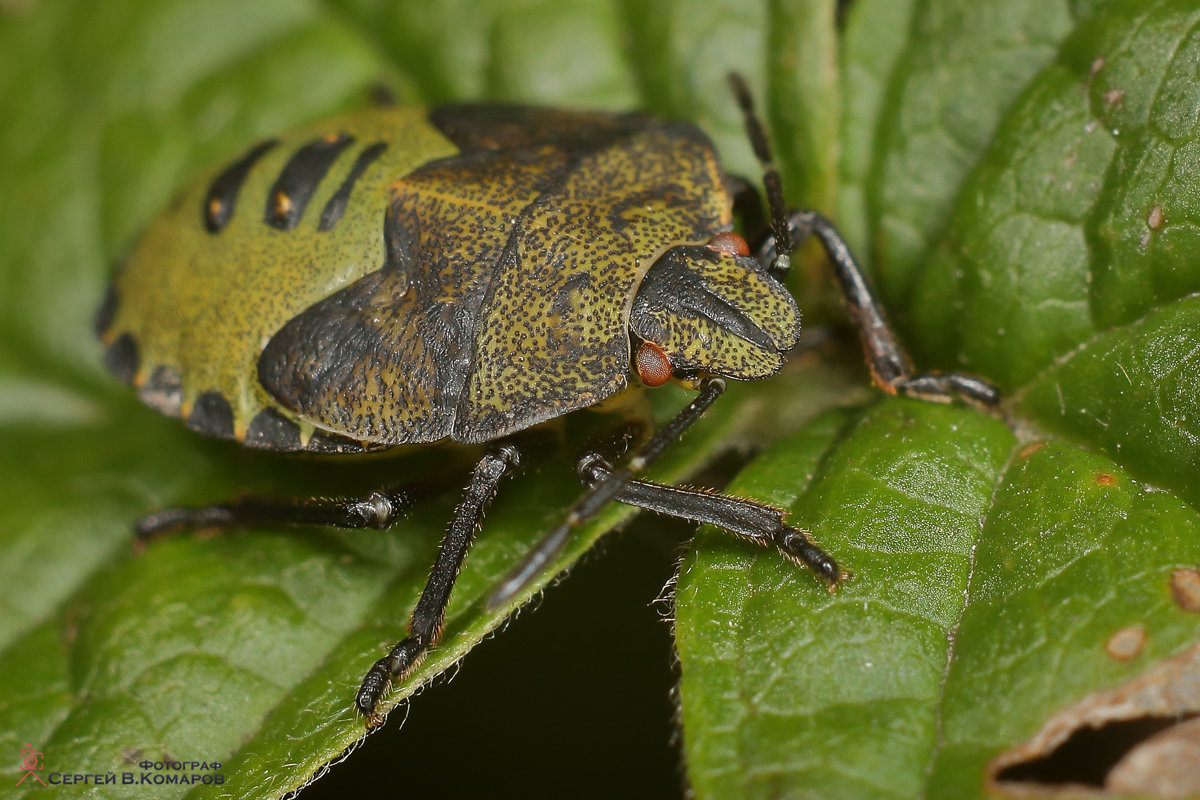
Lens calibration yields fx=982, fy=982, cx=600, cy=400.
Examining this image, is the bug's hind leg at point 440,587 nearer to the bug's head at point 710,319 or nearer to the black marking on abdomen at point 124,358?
the bug's head at point 710,319

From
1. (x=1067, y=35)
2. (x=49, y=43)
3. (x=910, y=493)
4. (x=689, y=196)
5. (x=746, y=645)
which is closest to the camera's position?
(x=746, y=645)

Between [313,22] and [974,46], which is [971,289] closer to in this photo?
[974,46]

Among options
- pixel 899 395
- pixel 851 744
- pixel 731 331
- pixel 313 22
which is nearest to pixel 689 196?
pixel 731 331

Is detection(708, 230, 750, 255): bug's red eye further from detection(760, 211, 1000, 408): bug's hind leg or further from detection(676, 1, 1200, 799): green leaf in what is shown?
detection(676, 1, 1200, 799): green leaf

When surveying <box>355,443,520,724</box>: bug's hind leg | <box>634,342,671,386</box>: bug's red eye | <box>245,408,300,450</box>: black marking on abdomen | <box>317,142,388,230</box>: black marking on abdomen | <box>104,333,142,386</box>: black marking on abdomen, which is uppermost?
<box>317,142,388,230</box>: black marking on abdomen

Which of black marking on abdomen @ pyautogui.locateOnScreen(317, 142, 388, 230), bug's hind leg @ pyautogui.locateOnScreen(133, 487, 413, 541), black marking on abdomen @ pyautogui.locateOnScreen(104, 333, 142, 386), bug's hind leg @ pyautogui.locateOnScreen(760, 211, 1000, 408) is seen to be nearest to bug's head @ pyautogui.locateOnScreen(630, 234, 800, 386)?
bug's hind leg @ pyautogui.locateOnScreen(760, 211, 1000, 408)
